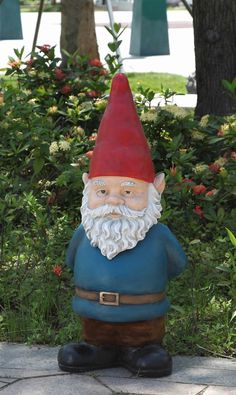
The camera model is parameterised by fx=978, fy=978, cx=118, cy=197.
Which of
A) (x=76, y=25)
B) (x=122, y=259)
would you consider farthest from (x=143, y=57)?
(x=122, y=259)

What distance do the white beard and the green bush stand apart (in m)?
0.59

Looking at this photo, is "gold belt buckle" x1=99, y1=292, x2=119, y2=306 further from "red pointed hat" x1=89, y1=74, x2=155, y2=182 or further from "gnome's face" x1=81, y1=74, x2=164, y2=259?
"red pointed hat" x1=89, y1=74, x2=155, y2=182

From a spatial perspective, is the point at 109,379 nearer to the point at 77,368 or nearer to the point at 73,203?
the point at 77,368

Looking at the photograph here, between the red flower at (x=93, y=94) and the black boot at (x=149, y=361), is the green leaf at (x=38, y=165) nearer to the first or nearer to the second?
the red flower at (x=93, y=94)

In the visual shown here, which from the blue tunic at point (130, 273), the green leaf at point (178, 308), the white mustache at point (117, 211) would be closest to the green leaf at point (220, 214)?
the green leaf at point (178, 308)

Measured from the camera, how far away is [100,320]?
4.21m

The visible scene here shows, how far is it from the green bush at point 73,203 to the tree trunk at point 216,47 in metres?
0.52

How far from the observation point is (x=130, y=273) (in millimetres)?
4156

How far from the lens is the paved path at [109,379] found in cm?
403

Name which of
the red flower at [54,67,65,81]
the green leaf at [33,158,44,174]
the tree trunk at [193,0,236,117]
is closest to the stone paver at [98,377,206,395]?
the green leaf at [33,158,44,174]

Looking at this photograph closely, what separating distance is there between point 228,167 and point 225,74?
4.48ft

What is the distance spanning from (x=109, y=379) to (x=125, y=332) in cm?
21

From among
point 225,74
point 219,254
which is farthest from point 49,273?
point 225,74

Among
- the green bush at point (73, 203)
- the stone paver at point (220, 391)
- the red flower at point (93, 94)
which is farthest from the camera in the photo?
the red flower at point (93, 94)
